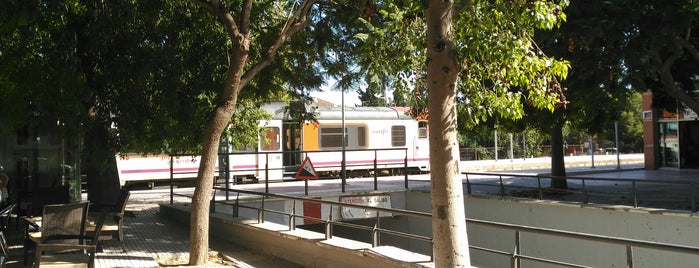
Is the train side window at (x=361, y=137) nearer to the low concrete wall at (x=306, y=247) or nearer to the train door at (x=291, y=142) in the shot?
the train door at (x=291, y=142)

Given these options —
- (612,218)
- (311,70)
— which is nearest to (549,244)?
(612,218)

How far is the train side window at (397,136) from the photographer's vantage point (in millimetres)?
26672

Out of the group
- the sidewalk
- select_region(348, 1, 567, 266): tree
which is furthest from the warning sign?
select_region(348, 1, 567, 266): tree

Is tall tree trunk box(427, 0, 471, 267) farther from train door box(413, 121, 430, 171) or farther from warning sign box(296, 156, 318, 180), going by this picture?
train door box(413, 121, 430, 171)

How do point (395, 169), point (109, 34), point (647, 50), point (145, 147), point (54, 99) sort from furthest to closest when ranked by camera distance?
point (395, 169) → point (647, 50) → point (145, 147) → point (109, 34) → point (54, 99)

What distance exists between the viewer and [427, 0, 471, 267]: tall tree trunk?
4605 millimetres

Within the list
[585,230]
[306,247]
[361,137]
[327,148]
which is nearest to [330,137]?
[327,148]

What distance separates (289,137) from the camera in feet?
77.7

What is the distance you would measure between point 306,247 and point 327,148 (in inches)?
649

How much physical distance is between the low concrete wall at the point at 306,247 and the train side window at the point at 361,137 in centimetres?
1448

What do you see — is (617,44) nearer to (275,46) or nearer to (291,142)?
(275,46)

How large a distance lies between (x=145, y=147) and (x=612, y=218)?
31.5 feet

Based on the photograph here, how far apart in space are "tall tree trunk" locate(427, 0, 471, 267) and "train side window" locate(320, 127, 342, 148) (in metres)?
19.8

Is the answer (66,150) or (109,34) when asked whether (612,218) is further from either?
(66,150)
